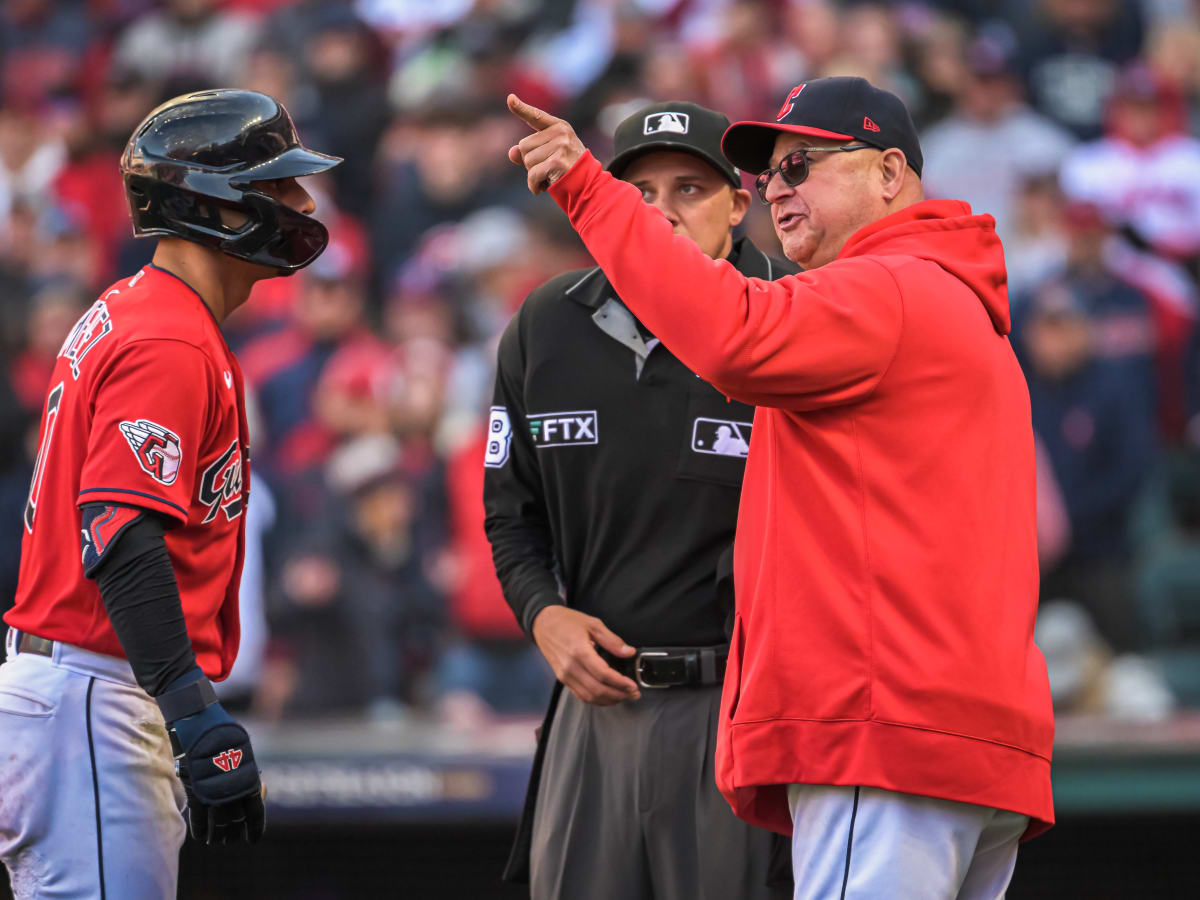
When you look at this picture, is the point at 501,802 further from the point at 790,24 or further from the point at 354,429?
the point at 790,24

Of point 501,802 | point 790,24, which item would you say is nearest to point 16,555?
point 501,802

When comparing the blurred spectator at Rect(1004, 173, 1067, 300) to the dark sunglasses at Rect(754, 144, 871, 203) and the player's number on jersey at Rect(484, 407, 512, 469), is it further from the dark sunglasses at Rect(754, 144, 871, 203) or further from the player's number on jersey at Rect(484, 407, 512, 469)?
the dark sunglasses at Rect(754, 144, 871, 203)

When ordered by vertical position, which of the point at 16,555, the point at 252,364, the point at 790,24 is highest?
the point at 790,24

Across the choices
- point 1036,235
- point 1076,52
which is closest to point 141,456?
point 1036,235

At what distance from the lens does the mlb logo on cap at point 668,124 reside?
3141 mm

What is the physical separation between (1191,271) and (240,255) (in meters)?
5.49

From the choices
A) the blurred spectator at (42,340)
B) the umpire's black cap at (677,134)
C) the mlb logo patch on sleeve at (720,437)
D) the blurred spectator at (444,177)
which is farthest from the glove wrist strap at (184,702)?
the blurred spectator at (444,177)

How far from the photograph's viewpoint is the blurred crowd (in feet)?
21.1

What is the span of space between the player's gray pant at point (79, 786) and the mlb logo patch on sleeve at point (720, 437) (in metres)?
1.21

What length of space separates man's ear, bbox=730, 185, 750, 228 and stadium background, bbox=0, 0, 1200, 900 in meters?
2.75

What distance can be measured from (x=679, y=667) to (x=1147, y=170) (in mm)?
5324

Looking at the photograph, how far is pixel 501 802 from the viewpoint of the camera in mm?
5438

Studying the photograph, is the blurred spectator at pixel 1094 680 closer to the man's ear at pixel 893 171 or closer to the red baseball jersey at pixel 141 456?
the man's ear at pixel 893 171

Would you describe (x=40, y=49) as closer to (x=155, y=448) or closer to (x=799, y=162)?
(x=155, y=448)
